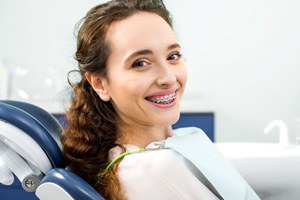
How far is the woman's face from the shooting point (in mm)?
901

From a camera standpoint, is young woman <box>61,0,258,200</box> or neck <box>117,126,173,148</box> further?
neck <box>117,126,173,148</box>

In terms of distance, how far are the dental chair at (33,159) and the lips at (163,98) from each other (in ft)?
0.83

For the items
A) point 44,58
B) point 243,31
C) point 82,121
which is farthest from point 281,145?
point 44,58

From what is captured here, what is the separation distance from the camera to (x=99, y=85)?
98 cm

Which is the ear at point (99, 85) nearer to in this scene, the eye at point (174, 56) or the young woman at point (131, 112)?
the young woman at point (131, 112)

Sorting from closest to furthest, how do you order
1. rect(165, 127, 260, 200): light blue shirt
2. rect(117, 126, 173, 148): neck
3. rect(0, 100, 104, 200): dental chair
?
rect(0, 100, 104, 200): dental chair < rect(165, 127, 260, 200): light blue shirt < rect(117, 126, 173, 148): neck

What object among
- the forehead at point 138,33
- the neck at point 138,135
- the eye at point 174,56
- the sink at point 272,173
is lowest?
the sink at point 272,173

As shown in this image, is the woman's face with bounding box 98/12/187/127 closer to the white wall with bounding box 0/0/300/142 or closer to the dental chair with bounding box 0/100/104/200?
the dental chair with bounding box 0/100/104/200

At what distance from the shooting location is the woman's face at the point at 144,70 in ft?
2.96

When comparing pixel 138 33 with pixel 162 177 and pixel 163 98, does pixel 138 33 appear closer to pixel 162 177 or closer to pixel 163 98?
pixel 163 98

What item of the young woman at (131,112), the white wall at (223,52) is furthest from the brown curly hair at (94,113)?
the white wall at (223,52)

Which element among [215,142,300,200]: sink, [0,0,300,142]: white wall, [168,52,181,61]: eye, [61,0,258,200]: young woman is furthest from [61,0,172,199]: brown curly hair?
[0,0,300,142]: white wall

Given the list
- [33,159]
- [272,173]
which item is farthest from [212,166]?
[272,173]

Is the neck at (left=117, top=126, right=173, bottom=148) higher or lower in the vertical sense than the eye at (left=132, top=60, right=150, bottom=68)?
lower
